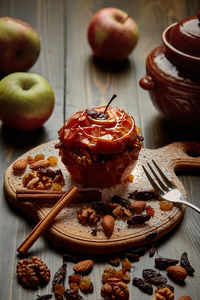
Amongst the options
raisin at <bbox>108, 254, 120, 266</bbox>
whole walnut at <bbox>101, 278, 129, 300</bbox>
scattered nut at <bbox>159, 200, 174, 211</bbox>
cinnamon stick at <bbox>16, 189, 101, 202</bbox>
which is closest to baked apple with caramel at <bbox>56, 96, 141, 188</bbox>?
cinnamon stick at <bbox>16, 189, 101, 202</bbox>

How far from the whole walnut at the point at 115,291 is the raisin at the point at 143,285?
0.04 meters

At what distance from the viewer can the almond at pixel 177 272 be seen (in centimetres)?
114

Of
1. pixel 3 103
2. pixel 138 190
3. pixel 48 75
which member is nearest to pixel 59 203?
pixel 138 190

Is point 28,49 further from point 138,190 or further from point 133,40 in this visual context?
point 138,190

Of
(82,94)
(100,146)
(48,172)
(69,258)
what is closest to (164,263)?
(69,258)

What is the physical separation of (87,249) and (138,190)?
30 cm

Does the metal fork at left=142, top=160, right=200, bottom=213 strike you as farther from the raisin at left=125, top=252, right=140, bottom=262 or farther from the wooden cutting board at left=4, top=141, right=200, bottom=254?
the raisin at left=125, top=252, right=140, bottom=262

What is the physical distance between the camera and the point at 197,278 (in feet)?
3.80

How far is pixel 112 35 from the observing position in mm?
2045

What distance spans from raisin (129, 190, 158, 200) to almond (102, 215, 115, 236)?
0.45ft

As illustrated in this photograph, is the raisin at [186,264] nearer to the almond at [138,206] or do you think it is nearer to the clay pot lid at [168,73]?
the almond at [138,206]

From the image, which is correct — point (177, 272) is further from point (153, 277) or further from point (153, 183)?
point (153, 183)

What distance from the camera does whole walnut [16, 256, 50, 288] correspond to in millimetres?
1114

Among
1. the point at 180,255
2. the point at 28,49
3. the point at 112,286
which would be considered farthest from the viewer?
the point at 28,49
